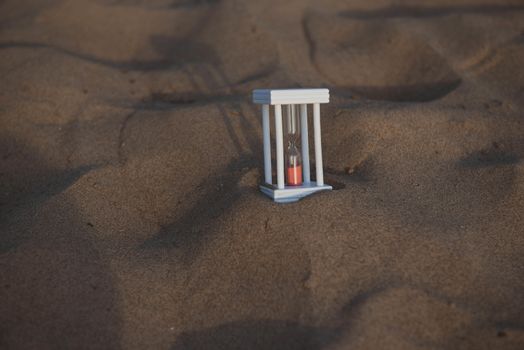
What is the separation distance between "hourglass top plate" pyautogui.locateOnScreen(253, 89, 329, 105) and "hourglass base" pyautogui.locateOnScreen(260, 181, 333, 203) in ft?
2.31

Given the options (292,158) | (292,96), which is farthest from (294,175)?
(292,96)

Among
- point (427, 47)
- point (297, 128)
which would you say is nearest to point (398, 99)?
point (427, 47)

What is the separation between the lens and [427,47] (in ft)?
23.6

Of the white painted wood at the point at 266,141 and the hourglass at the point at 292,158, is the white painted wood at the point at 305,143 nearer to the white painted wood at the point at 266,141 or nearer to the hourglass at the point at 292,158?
the hourglass at the point at 292,158

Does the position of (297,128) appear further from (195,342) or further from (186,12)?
(186,12)

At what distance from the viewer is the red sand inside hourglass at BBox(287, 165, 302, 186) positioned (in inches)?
191

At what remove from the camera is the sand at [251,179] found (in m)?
4.07

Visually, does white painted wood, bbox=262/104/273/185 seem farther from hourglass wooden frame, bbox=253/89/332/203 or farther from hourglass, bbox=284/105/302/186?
hourglass, bbox=284/105/302/186

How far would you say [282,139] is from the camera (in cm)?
479

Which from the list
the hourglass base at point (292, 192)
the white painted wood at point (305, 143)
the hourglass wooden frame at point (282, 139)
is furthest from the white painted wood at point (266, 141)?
the white painted wood at point (305, 143)

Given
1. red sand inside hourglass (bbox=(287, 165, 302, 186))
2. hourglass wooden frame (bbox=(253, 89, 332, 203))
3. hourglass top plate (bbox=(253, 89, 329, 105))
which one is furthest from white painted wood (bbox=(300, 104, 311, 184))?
hourglass top plate (bbox=(253, 89, 329, 105))

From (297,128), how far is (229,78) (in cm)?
201

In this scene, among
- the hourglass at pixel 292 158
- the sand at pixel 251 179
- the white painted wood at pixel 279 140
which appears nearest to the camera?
the sand at pixel 251 179

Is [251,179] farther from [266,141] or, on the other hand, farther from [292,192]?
[292,192]
